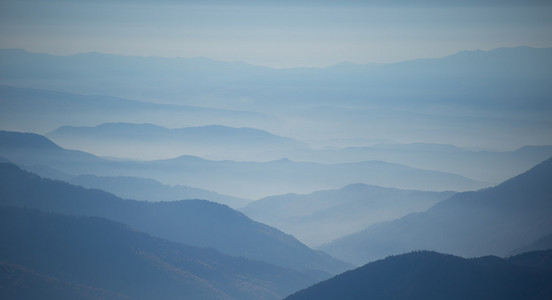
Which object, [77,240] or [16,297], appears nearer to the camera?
[16,297]

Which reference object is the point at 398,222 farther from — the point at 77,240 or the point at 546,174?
the point at 77,240

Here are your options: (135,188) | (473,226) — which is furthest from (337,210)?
(473,226)

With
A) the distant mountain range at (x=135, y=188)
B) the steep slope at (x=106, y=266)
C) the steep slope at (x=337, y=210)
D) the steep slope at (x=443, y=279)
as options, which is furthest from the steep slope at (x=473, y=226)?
the steep slope at (x=443, y=279)

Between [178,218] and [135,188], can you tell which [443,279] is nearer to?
[178,218]

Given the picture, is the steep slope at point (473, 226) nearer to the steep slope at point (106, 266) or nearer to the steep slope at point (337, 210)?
the steep slope at point (337, 210)

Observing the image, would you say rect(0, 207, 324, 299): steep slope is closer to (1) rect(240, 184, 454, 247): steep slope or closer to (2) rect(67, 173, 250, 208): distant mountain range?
(1) rect(240, 184, 454, 247): steep slope

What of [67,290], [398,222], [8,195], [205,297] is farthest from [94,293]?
[398,222]
